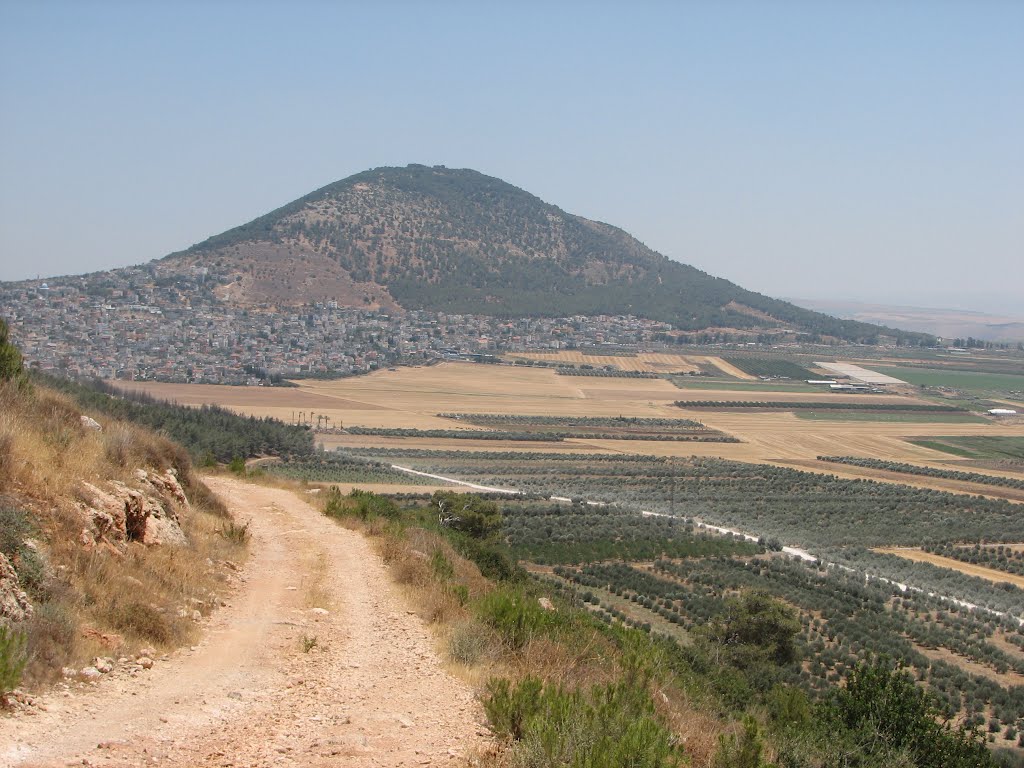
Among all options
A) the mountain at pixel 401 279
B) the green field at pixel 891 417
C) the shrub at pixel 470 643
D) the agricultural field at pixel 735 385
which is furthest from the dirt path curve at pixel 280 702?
the mountain at pixel 401 279

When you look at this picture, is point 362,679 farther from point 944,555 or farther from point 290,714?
point 944,555

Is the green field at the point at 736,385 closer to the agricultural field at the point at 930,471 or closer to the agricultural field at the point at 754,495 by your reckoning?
the agricultural field at the point at 930,471

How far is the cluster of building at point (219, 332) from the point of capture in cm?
10616

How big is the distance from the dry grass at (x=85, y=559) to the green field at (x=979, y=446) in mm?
68239

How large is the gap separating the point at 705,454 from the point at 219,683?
6070 centimetres

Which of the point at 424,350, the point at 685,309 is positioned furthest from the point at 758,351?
the point at 424,350

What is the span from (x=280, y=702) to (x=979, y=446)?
7606 centimetres

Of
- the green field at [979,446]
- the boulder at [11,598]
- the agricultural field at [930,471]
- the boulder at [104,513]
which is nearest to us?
the boulder at [11,598]

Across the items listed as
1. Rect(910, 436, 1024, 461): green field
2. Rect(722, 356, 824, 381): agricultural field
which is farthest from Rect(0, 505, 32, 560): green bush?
Rect(722, 356, 824, 381): agricultural field

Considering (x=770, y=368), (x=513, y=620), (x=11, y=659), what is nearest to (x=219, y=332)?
(x=770, y=368)

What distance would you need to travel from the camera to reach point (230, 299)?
156500 mm

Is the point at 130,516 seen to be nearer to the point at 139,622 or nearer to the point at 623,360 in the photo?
the point at 139,622

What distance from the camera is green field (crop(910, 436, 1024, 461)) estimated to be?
227ft

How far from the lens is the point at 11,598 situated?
686cm
